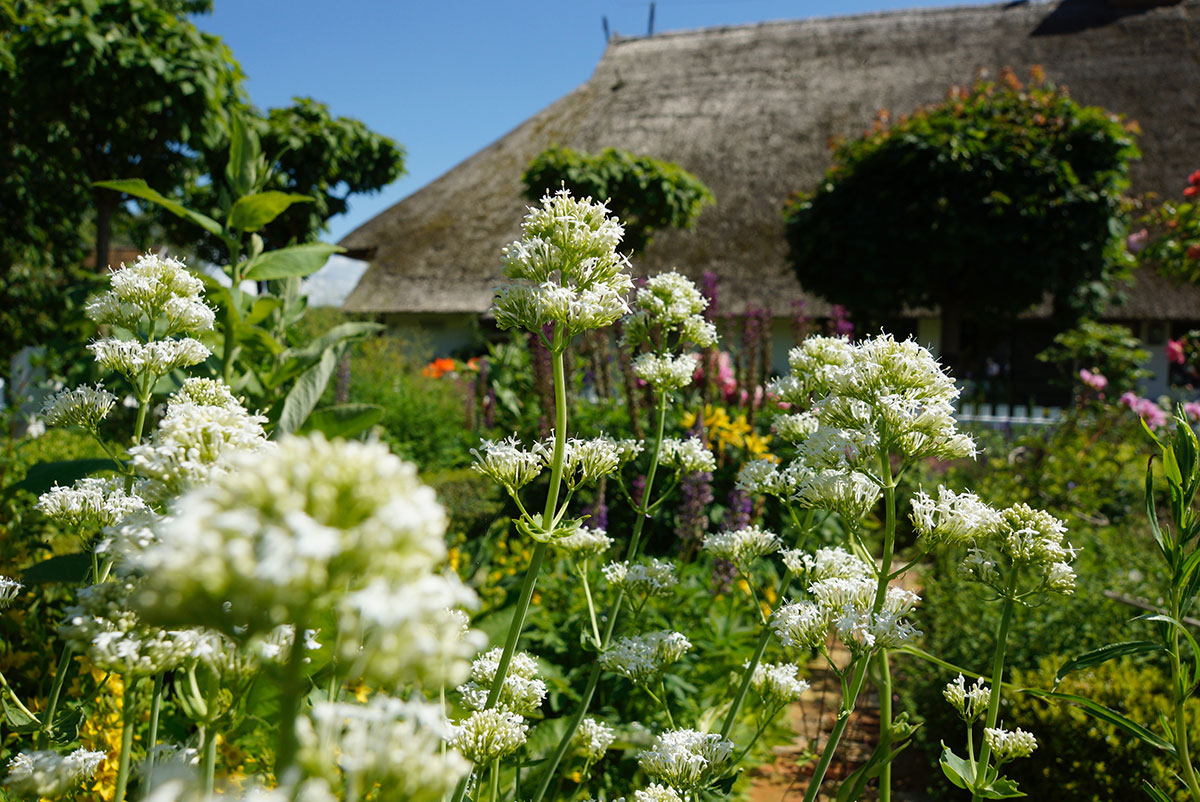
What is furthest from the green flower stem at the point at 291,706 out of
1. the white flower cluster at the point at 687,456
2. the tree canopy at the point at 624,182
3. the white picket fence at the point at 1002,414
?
the white picket fence at the point at 1002,414

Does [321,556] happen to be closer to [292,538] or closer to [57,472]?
[292,538]

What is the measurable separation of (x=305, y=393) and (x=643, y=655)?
62.8 inches

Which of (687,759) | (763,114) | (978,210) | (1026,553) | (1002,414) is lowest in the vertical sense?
(687,759)

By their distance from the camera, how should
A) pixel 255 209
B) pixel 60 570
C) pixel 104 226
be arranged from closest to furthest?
pixel 60 570
pixel 255 209
pixel 104 226

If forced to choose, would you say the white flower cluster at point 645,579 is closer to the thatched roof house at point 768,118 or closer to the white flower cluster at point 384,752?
the white flower cluster at point 384,752

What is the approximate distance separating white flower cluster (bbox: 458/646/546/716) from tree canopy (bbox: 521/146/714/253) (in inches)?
300

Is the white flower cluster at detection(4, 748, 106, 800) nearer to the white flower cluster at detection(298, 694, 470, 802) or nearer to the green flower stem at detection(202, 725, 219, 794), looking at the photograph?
the green flower stem at detection(202, 725, 219, 794)

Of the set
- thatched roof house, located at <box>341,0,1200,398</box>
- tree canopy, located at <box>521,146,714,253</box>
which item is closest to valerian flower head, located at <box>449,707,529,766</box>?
tree canopy, located at <box>521,146,714,253</box>

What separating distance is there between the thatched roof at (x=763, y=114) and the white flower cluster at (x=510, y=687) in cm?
1144

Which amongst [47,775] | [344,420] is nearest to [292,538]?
[47,775]

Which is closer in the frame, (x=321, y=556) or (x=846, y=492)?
(x=321, y=556)

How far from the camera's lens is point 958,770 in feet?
3.90

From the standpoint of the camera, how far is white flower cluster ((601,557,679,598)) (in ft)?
5.62

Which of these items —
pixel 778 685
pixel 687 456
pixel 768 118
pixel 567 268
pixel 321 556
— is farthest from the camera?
pixel 768 118
